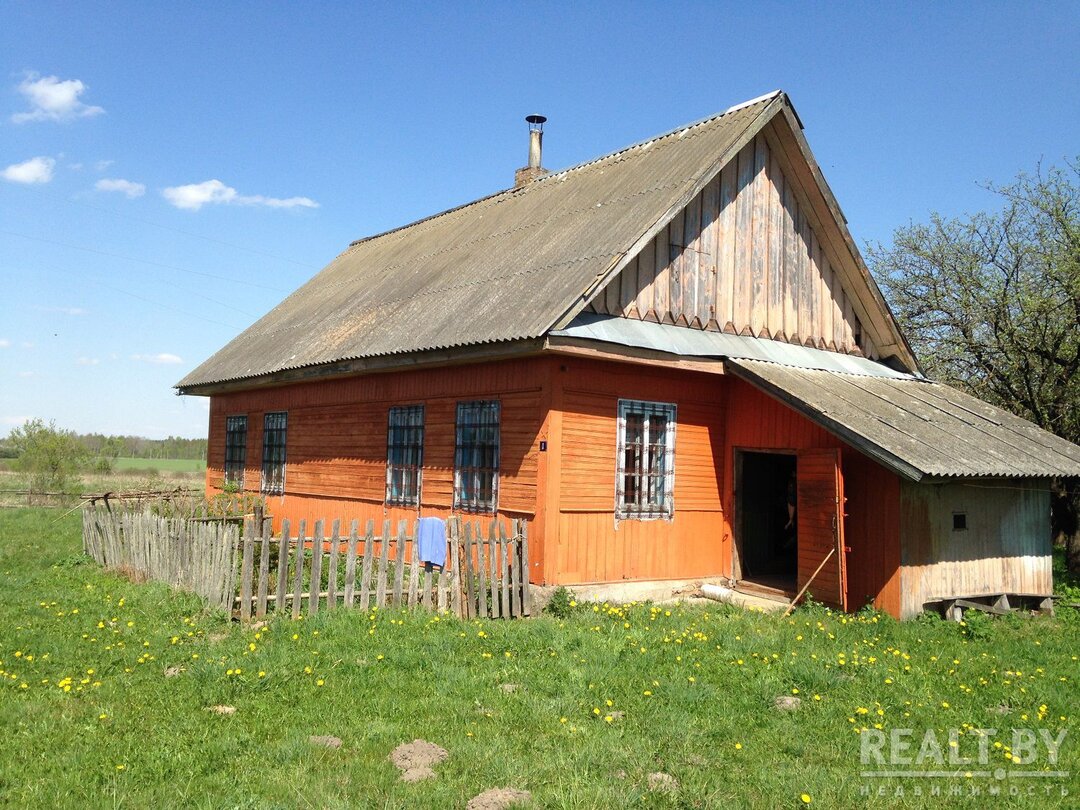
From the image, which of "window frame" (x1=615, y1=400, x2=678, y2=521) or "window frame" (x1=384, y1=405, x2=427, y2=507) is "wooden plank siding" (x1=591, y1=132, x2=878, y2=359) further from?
"window frame" (x1=384, y1=405, x2=427, y2=507)

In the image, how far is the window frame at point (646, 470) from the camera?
1129 cm

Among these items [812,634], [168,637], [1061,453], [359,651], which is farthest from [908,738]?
[1061,453]

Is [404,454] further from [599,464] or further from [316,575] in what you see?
[316,575]

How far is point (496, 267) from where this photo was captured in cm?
1375

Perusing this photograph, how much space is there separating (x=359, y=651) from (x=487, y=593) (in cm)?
246

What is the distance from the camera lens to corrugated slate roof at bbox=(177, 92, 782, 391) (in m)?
11.3

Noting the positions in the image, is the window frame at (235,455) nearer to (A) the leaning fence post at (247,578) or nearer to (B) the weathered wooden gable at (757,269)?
(A) the leaning fence post at (247,578)

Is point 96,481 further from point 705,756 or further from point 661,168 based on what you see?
point 705,756

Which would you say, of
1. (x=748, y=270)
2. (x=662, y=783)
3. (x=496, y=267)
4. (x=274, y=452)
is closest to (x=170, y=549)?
(x=496, y=267)

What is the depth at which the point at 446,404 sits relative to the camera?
1255cm

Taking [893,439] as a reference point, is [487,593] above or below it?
below

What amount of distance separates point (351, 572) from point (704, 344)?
552cm

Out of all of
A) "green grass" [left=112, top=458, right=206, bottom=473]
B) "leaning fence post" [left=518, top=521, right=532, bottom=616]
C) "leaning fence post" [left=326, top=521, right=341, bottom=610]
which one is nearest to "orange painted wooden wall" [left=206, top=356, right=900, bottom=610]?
"leaning fence post" [left=518, top=521, right=532, bottom=616]

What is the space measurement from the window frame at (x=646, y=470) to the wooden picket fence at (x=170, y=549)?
4717 millimetres
